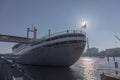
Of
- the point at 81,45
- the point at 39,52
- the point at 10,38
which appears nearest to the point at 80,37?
the point at 81,45

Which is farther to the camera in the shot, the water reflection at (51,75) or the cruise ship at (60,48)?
the cruise ship at (60,48)

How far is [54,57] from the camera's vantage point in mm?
36344

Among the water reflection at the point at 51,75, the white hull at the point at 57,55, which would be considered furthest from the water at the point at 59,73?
the white hull at the point at 57,55

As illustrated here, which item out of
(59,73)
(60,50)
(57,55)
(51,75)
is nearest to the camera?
(51,75)

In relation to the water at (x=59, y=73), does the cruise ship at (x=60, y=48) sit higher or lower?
higher

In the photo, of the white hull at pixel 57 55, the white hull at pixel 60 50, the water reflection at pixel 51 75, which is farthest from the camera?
the white hull at pixel 60 50

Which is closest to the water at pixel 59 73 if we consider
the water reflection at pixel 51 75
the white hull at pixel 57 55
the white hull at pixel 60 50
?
the water reflection at pixel 51 75

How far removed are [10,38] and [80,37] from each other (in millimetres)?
48754

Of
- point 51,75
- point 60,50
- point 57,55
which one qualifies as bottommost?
point 51,75

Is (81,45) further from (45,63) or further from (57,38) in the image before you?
(45,63)

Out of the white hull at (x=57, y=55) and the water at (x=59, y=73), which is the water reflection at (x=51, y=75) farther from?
the white hull at (x=57, y=55)

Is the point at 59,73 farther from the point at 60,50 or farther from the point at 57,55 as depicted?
the point at 60,50

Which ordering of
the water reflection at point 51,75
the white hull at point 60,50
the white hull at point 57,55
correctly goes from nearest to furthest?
the water reflection at point 51,75 → the white hull at point 57,55 → the white hull at point 60,50

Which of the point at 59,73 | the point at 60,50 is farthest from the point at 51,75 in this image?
the point at 60,50
